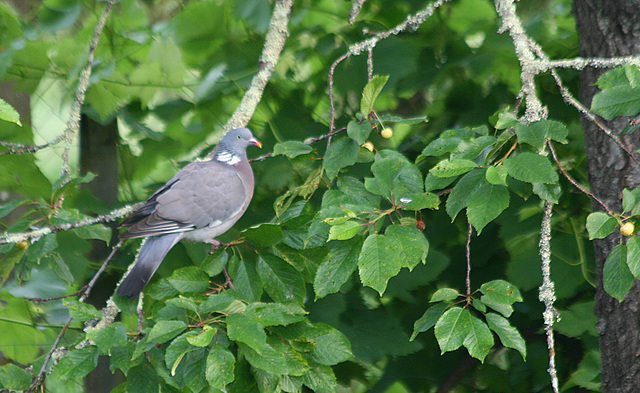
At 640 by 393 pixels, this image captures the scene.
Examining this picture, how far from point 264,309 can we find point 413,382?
4.81 ft

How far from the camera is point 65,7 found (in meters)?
2.51

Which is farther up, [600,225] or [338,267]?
[600,225]

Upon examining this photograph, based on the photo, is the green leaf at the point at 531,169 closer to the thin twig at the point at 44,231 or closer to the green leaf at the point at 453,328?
the green leaf at the point at 453,328

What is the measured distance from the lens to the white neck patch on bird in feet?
7.39

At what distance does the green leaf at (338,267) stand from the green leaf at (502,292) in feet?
0.89

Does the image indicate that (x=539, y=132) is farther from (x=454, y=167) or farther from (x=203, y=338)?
(x=203, y=338)

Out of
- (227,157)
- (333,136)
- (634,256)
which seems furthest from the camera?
(333,136)

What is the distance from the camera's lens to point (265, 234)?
1530mm

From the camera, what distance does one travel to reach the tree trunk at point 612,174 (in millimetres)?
1958

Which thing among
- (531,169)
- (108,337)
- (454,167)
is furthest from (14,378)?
(531,169)

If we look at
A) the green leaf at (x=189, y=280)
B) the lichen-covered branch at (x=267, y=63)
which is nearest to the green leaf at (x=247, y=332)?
the green leaf at (x=189, y=280)

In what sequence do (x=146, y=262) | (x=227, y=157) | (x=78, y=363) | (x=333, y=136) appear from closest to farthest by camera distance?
(x=78, y=363), (x=146, y=262), (x=227, y=157), (x=333, y=136)

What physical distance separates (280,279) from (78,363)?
510 millimetres

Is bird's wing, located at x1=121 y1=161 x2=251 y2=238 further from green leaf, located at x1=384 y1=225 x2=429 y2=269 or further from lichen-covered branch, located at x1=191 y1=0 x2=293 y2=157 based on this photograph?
green leaf, located at x1=384 y1=225 x2=429 y2=269
